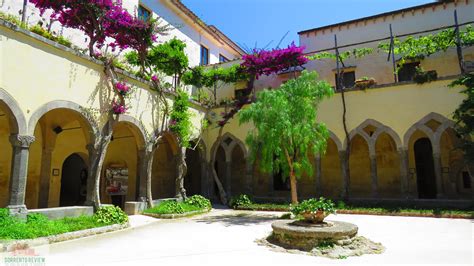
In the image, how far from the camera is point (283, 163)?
36.5 feet

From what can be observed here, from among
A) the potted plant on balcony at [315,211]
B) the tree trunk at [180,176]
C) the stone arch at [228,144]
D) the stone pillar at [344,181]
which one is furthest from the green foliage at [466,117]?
the tree trunk at [180,176]

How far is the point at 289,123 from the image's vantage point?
10.4 meters

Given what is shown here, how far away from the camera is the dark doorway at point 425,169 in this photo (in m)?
15.7

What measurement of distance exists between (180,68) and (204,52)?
8017 mm

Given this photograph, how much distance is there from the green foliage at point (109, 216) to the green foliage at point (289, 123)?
461 cm

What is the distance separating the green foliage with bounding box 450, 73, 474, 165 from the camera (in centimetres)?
1195

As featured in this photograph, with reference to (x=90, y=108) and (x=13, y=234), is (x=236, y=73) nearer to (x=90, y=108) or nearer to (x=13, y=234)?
(x=90, y=108)

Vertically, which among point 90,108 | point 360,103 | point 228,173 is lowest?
point 228,173

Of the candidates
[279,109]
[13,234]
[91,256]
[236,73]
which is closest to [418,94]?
[279,109]

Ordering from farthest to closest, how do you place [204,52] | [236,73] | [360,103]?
[204,52] → [236,73] → [360,103]

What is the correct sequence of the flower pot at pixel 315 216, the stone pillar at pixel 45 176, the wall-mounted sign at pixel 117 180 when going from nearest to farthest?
the flower pot at pixel 315 216, the stone pillar at pixel 45 176, the wall-mounted sign at pixel 117 180

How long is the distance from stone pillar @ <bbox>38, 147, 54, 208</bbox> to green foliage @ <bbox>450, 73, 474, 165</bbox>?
1460 cm

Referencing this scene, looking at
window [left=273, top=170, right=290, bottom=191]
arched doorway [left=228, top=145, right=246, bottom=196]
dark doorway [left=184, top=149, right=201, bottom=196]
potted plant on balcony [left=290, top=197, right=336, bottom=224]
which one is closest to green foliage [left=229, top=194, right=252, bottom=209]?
window [left=273, top=170, right=290, bottom=191]

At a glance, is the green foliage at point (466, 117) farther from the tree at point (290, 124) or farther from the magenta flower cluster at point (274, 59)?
the magenta flower cluster at point (274, 59)
